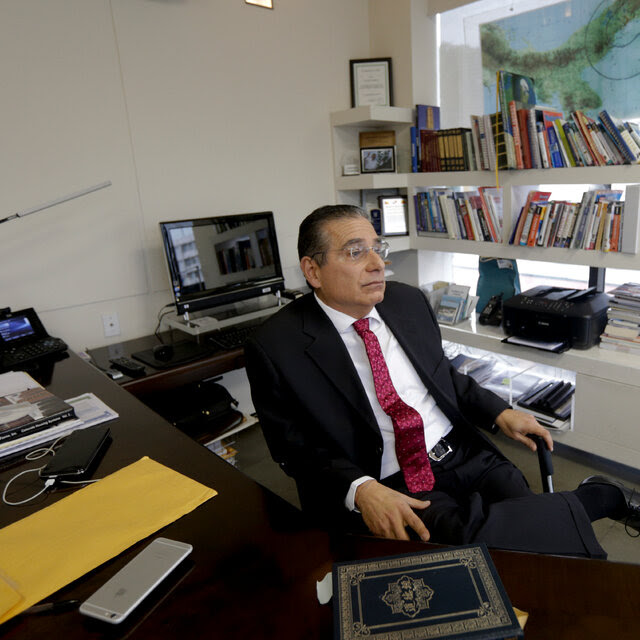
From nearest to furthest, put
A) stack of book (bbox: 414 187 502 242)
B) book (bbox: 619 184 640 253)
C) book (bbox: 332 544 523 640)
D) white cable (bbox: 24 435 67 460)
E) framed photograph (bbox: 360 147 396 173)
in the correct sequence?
book (bbox: 332 544 523 640) → white cable (bbox: 24 435 67 460) → book (bbox: 619 184 640 253) → stack of book (bbox: 414 187 502 242) → framed photograph (bbox: 360 147 396 173)

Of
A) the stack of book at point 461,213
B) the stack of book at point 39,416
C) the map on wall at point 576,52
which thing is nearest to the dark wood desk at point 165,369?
the stack of book at point 39,416

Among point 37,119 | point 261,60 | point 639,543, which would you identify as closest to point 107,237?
point 37,119

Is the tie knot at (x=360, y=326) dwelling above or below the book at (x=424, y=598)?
above

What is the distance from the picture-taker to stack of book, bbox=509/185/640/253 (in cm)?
235

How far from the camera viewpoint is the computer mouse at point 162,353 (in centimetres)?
241

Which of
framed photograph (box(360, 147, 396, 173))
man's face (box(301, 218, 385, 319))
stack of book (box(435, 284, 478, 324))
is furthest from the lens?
framed photograph (box(360, 147, 396, 173))

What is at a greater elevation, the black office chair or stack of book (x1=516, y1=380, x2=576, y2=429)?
the black office chair

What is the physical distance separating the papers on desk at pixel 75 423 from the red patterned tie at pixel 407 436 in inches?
32.1

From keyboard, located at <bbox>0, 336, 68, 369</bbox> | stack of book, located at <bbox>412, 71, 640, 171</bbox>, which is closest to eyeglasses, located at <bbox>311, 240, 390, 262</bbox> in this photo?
keyboard, located at <bbox>0, 336, 68, 369</bbox>

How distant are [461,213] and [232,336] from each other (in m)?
1.57

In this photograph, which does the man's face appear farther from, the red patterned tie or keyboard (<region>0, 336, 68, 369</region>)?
keyboard (<region>0, 336, 68, 369</region>)

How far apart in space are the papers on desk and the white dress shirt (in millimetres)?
753

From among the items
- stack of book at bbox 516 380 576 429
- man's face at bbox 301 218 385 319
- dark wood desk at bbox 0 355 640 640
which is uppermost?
man's face at bbox 301 218 385 319

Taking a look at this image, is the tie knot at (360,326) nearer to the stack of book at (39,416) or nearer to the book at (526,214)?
the stack of book at (39,416)
